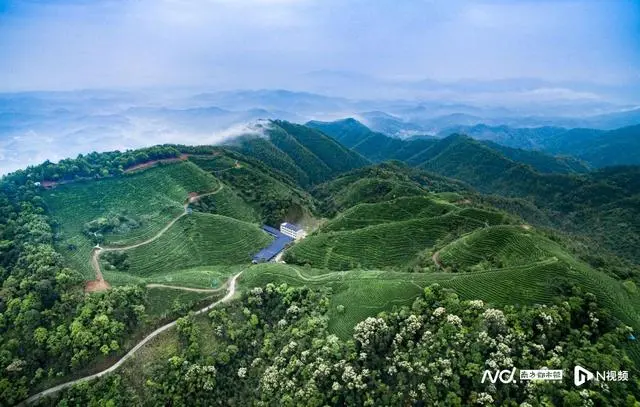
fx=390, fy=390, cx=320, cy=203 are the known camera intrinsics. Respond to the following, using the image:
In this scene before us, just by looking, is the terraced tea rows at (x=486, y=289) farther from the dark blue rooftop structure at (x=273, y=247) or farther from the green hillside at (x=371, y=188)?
the green hillside at (x=371, y=188)

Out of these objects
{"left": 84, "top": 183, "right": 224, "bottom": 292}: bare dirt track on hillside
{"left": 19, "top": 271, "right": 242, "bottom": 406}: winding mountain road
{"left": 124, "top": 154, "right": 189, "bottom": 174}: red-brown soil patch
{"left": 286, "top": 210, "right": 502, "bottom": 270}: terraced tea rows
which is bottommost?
{"left": 19, "top": 271, "right": 242, "bottom": 406}: winding mountain road

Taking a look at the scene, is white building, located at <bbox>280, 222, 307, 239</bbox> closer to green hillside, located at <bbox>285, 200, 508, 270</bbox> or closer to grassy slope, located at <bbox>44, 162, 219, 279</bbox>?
green hillside, located at <bbox>285, 200, 508, 270</bbox>

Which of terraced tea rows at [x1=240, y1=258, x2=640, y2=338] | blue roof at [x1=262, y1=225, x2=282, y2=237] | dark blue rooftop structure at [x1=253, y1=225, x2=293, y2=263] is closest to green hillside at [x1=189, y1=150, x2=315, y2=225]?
blue roof at [x1=262, y1=225, x2=282, y2=237]

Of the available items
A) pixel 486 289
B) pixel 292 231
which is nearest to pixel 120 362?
pixel 292 231

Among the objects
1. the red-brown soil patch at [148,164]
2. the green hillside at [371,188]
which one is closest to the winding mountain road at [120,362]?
the green hillside at [371,188]

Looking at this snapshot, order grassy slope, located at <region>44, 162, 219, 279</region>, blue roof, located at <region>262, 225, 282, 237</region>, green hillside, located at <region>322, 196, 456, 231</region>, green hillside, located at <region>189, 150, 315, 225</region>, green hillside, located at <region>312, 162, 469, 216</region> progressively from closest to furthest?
grassy slope, located at <region>44, 162, 219, 279</region> → green hillside, located at <region>322, 196, 456, 231</region> → blue roof, located at <region>262, 225, 282, 237</region> → green hillside, located at <region>189, 150, 315, 225</region> → green hillside, located at <region>312, 162, 469, 216</region>

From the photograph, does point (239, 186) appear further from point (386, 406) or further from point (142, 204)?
point (386, 406)

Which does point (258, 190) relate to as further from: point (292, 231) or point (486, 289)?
point (486, 289)
